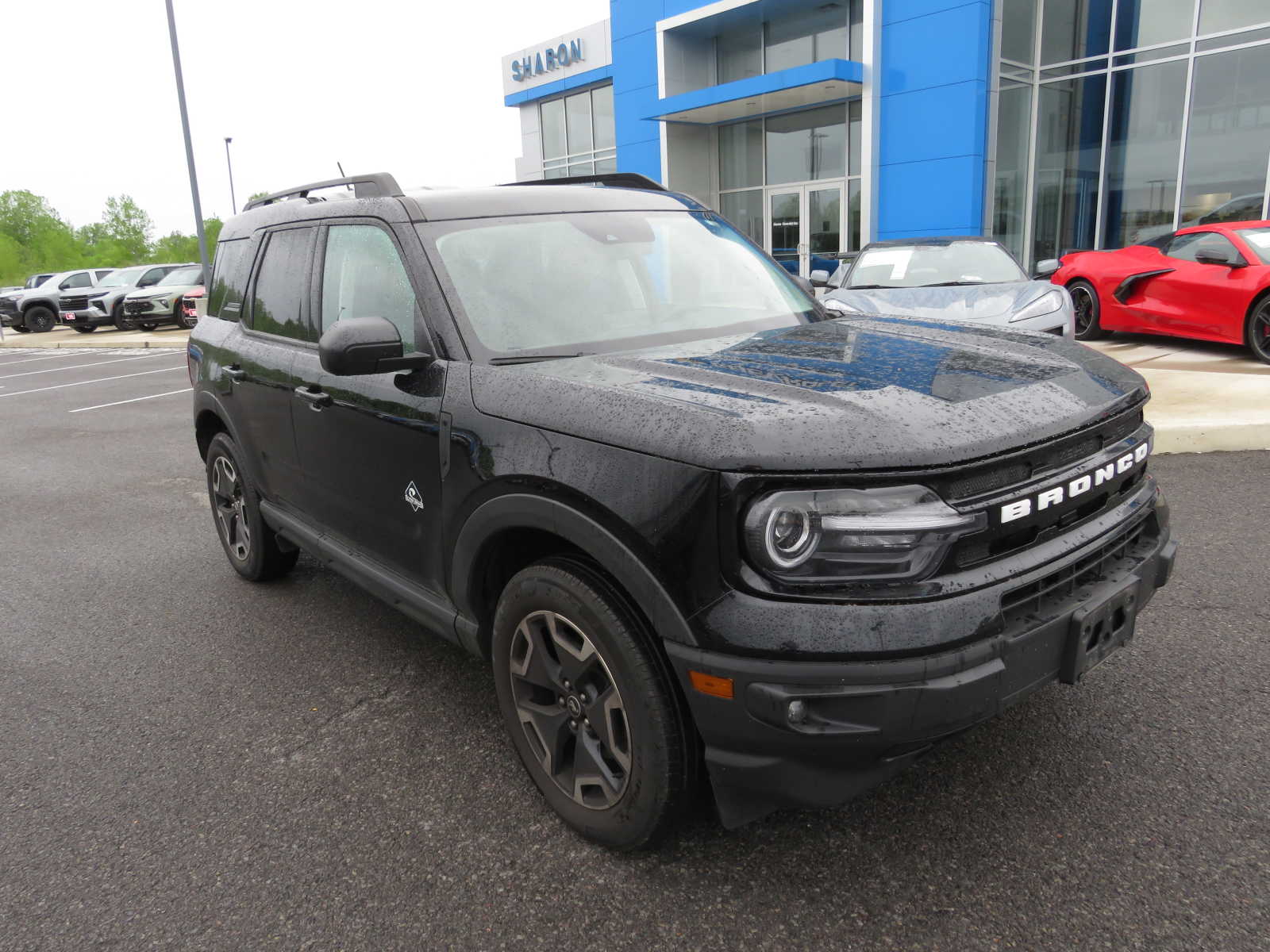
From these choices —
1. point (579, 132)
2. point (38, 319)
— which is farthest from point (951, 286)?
point (38, 319)

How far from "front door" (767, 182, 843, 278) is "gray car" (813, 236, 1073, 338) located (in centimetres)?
1005

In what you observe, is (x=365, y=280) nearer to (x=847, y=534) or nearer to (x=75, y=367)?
(x=847, y=534)

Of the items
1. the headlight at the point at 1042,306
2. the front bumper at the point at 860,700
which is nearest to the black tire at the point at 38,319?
the headlight at the point at 1042,306

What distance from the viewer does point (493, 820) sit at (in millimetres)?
2652

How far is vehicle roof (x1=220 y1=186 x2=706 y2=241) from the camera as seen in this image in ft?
10.1

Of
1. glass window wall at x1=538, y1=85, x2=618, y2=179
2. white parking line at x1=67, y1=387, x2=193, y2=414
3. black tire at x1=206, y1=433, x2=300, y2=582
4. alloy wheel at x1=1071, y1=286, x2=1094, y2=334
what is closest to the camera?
black tire at x1=206, y1=433, x2=300, y2=582

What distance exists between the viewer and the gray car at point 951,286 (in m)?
7.66

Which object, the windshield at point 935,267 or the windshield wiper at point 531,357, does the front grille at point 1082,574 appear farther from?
the windshield at point 935,267

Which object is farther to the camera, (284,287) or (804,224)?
(804,224)

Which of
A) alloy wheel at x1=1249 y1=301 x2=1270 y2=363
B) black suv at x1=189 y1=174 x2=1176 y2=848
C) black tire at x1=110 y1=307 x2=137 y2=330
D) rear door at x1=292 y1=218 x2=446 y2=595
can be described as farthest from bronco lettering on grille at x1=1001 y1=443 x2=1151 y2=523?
black tire at x1=110 y1=307 x2=137 y2=330

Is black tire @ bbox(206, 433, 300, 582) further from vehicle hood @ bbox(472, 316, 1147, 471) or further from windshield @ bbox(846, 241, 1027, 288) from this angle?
windshield @ bbox(846, 241, 1027, 288)

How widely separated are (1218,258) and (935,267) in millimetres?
3203

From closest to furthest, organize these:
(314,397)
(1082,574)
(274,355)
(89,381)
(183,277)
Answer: (1082,574) → (314,397) → (274,355) → (89,381) → (183,277)

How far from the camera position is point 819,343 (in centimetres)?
288
